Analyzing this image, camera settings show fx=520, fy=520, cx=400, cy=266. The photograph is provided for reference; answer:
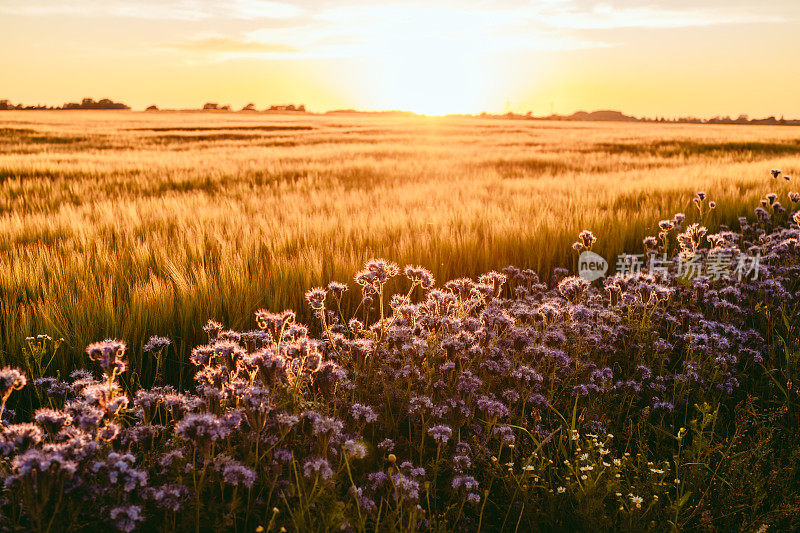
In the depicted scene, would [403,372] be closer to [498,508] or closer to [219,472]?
[498,508]

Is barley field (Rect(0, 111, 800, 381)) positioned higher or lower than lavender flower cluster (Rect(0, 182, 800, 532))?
higher

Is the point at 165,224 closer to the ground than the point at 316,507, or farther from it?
farther from it

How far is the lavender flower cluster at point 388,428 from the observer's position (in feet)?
6.03

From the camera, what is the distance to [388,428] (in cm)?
258

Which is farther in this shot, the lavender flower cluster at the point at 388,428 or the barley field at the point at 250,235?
the barley field at the point at 250,235

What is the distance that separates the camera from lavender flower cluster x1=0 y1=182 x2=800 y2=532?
1839 mm

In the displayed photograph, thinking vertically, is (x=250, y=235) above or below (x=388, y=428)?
above

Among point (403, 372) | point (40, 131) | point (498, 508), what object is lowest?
point (498, 508)

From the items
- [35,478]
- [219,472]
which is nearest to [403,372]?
[219,472]

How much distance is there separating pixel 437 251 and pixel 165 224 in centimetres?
324

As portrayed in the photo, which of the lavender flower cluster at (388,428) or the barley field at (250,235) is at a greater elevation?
the barley field at (250,235)

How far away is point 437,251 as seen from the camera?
4.90 m

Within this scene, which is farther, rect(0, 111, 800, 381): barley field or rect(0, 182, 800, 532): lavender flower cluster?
rect(0, 111, 800, 381): barley field

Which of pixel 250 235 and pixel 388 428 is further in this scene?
pixel 250 235
